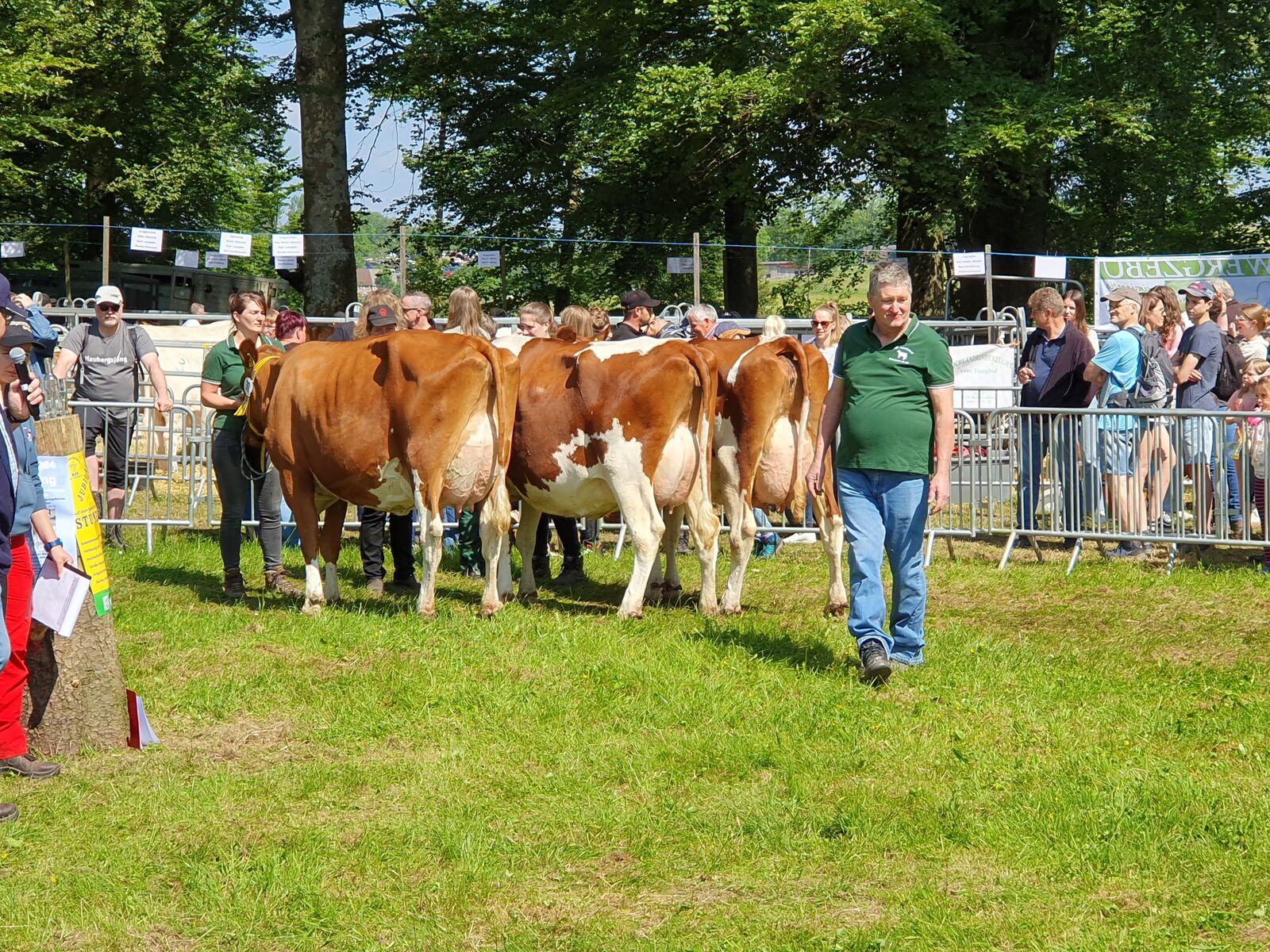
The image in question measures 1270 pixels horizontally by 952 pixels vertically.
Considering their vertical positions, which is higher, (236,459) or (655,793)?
(236,459)

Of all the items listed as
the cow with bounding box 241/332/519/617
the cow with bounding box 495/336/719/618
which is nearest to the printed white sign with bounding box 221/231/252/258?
the cow with bounding box 241/332/519/617

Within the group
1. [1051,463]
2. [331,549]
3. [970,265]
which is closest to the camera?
[331,549]

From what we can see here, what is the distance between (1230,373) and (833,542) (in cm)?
480

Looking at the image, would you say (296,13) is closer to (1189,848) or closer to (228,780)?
(228,780)

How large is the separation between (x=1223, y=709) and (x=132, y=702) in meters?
5.07

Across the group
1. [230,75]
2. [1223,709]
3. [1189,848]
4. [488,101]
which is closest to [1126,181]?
[488,101]

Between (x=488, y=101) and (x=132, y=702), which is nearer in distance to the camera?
(x=132, y=702)

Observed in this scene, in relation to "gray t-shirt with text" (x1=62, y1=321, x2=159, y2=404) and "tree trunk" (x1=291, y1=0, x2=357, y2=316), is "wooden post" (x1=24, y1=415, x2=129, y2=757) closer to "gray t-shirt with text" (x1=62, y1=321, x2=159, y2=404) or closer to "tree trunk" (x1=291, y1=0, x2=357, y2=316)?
"gray t-shirt with text" (x1=62, y1=321, x2=159, y2=404)

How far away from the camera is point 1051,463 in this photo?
11406mm

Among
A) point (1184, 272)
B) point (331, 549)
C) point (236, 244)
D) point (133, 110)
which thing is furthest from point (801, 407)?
point (133, 110)

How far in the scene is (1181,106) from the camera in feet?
79.2

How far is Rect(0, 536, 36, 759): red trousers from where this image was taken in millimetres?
5895

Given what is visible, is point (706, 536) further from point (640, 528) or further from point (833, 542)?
point (833, 542)

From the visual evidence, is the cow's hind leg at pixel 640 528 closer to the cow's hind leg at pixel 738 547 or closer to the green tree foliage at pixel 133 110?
the cow's hind leg at pixel 738 547
